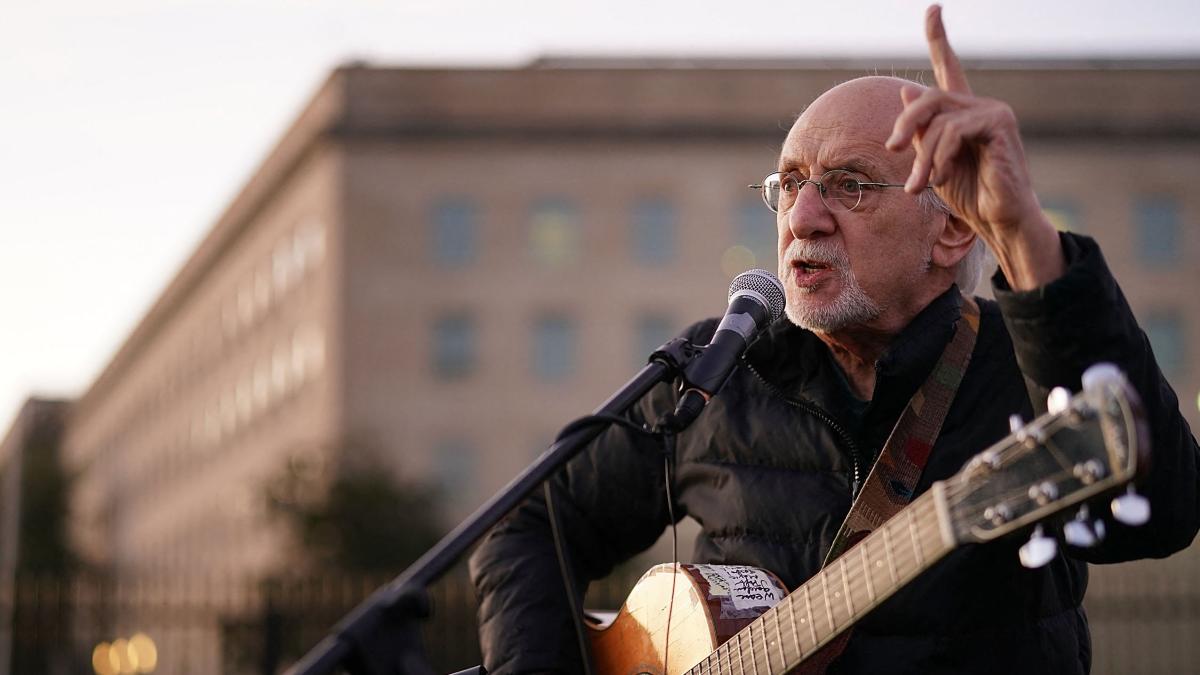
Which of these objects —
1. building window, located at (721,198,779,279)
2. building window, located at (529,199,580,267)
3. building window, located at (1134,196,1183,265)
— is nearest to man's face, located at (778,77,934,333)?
building window, located at (721,198,779,279)

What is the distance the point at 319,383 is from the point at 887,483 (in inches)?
1910

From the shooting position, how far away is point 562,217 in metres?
50.0

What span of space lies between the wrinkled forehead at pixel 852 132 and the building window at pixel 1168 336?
153 feet

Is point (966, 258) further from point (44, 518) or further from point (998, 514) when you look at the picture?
point (44, 518)

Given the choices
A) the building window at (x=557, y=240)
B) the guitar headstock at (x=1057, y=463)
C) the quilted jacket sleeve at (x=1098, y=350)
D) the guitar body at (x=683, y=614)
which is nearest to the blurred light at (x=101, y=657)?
the guitar body at (x=683, y=614)

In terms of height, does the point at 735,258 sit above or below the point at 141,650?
above

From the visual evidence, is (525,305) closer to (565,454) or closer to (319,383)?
(319,383)

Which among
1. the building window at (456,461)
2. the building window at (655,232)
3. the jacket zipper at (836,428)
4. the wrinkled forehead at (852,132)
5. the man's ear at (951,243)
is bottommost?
the jacket zipper at (836,428)

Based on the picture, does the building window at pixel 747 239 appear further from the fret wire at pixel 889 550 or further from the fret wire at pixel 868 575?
the fret wire at pixel 889 550

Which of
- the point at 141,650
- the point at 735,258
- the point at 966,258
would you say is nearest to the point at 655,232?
the point at 735,258

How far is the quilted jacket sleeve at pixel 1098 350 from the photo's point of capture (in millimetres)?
3143

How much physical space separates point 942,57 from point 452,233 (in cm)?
4766

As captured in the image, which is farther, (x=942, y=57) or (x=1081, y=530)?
(x=942, y=57)

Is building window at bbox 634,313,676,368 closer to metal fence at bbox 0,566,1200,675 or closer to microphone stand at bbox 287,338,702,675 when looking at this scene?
metal fence at bbox 0,566,1200,675
